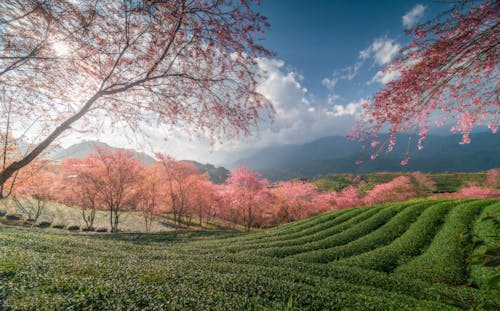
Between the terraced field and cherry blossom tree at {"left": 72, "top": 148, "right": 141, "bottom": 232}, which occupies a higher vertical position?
cherry blossom tree at {"left": 72, "top": 148, "right": 141, "bottom": 232}

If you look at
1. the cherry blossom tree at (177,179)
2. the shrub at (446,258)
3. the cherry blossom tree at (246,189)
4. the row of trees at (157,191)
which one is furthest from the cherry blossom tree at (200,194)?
the shrub at (446,258)

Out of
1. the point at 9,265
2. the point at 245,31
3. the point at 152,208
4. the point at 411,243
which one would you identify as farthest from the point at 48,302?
the point at 152,208

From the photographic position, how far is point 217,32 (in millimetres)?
5164

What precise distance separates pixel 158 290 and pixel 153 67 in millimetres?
5632

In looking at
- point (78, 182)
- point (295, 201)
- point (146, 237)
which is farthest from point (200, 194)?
point (146, 237)

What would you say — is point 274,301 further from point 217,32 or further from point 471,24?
point 471,24

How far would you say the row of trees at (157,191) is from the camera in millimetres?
25797

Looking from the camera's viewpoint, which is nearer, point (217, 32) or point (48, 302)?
point (48, 302)

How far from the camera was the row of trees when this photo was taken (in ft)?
84.6

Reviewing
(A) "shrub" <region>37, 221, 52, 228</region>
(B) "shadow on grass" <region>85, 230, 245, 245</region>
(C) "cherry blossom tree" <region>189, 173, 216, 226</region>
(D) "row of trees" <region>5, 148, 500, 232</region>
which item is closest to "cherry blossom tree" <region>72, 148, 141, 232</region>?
(D) "row of trees" <region>5, 148, 500, 232</region>

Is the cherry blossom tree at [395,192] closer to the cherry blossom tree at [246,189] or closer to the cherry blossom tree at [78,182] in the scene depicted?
the cherry blossom tree at [246,189]

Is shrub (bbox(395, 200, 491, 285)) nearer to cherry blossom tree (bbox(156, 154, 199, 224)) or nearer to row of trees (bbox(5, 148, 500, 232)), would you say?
row of trees (bbox(5, 148, 500, 232))

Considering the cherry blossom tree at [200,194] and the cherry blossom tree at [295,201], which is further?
the cherry blossom tree at [295,201]

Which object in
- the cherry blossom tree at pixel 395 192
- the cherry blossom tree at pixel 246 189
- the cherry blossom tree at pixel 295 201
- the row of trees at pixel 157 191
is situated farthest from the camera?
the cherry blossom tree at pixel 295 201
